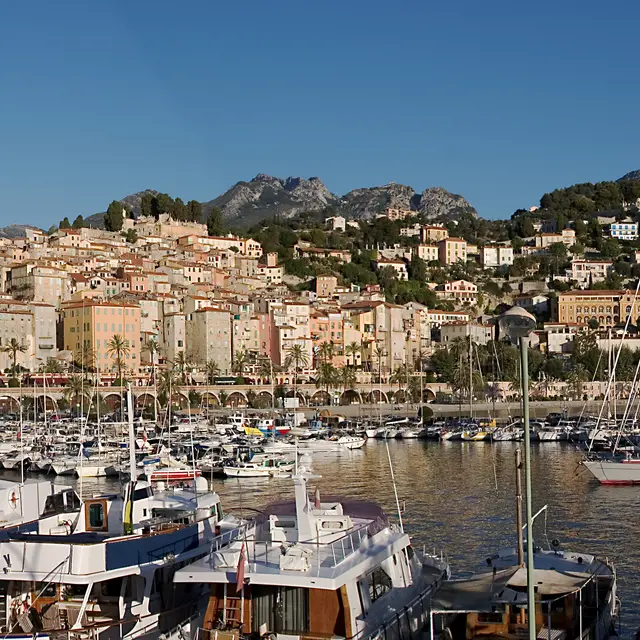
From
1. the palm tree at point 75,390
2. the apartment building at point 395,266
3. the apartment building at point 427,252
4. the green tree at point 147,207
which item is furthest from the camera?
the apartment building at point 427,252

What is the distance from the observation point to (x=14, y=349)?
8469 cm

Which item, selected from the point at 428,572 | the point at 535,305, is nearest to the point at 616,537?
the point at 428,572

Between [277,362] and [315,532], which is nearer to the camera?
[315,532]

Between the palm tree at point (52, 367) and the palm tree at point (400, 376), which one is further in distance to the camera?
the palm tree at point (400, 376)

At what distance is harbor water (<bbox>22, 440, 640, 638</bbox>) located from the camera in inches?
1001

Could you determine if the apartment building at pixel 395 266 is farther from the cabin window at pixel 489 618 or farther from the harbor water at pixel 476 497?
the cabin window at pixel 489 618

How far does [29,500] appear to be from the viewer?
1548 centimetres

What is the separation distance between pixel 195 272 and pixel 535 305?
150 ft

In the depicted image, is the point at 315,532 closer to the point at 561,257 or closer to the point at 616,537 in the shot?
the point at 616,537

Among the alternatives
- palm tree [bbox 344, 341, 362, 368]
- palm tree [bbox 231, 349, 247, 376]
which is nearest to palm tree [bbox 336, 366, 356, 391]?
palm tree [bbox 231, 349, 247, 376]

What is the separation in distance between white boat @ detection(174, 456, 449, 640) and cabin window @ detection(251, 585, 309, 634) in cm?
1

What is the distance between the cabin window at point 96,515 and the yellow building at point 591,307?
114 meters

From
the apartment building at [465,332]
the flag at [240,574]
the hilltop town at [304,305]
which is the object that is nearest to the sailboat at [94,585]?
the flag at [240,574]

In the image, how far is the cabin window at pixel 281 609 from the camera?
37.0ft
